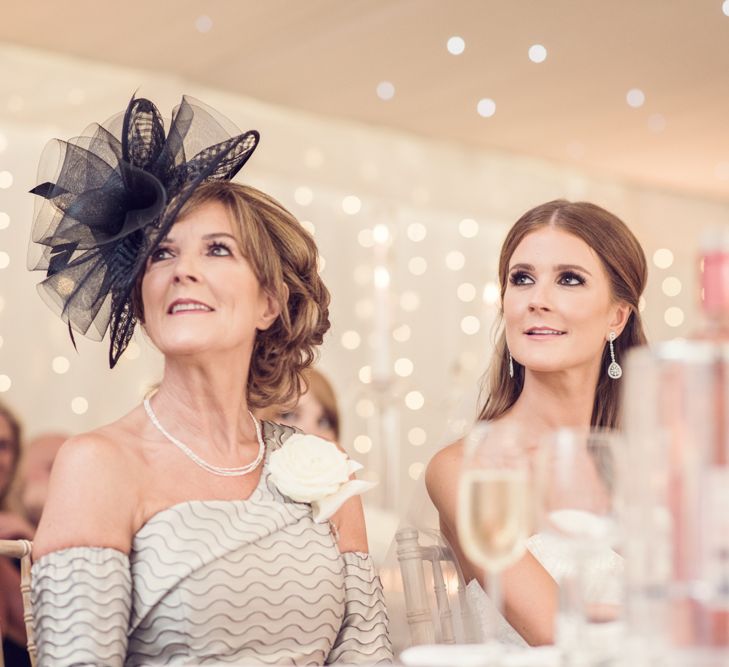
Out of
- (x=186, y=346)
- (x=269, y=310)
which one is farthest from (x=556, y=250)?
(x=186, y=346)

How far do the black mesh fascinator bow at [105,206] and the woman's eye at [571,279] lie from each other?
0.99 m

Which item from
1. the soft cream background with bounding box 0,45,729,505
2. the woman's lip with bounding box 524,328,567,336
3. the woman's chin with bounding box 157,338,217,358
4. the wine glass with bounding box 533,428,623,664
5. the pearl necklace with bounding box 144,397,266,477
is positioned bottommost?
the wine glass with bounding box 533,428,623,664

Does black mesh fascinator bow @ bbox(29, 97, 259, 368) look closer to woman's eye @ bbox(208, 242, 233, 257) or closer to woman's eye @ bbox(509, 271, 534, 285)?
woman's eye @ bbox(208, 242, 233, 257)

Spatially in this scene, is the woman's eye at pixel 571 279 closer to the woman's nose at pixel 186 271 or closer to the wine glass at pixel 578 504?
the woman's nose at pixel 186 271

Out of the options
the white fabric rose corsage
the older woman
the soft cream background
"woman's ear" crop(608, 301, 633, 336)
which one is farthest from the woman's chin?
the soft cream background

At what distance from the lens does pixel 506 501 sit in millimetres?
1266

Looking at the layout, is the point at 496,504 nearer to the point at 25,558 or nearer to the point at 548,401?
the point at 25,558

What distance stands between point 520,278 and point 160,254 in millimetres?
1041

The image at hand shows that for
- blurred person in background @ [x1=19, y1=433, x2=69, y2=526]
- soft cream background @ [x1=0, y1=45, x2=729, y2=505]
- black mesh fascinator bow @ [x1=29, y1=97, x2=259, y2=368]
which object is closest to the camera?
black mesh fascinator bow @ [x1=29, y1=97, x2=259, y2=368]

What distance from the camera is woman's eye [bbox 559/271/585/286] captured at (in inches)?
110

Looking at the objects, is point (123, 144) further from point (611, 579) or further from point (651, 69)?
point (651, 69)

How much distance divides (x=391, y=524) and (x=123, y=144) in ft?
10.5

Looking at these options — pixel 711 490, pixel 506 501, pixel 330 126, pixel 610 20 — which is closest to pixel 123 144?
pixel 506 501

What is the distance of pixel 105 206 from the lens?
214 cm
